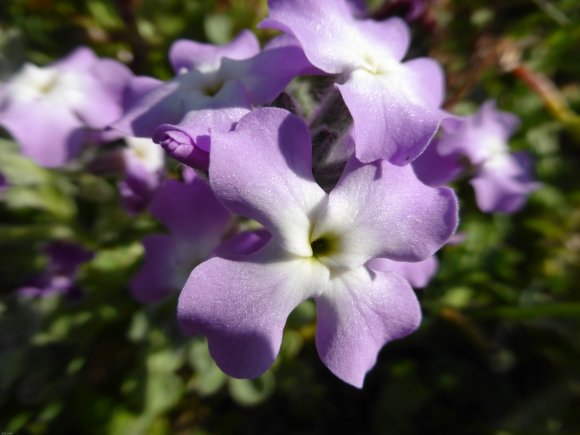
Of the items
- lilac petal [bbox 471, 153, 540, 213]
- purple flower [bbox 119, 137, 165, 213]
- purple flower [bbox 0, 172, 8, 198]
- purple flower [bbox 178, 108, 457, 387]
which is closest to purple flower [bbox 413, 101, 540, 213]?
lilac petal [bbox 471, 153, 540, 213]

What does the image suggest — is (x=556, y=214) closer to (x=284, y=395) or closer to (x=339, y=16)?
(x=284, y=395)

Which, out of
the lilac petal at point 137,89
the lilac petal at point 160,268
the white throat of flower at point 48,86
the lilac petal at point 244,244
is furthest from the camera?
the white throat of flower at point 48,86

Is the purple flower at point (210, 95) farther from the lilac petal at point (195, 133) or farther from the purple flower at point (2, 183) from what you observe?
the purple flower at point (2, 183)

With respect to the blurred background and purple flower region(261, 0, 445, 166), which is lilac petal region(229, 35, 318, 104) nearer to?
purple flower region(261, 0, 445, 166)

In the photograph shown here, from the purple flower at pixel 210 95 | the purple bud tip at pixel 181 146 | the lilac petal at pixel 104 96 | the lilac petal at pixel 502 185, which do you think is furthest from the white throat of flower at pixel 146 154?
the lilac petal at pixel 502 185

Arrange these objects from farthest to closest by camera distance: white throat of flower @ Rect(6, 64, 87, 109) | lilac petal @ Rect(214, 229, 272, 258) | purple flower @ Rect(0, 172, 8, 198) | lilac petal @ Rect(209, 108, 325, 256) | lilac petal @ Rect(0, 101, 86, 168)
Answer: purple flower @ Rect(0, 172, 8, 198) → white throat of flower @ Rect(6, 64, 87, 109) → lilac petal @ Rect(0, 101, 86, 168) → lilac petal @ Rect(214, 229, 272, 258) → lilac petal @ Rect(209, 108, 325, 256)

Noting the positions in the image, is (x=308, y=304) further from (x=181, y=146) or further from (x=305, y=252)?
(x=181, y=146)
